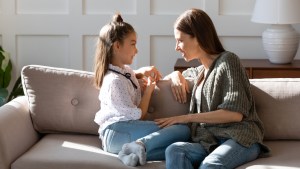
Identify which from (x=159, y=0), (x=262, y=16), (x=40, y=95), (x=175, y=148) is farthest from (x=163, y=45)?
(x=175, y=148)

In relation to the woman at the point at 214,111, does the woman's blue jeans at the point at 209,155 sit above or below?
below

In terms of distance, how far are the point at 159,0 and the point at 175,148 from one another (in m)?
2.21

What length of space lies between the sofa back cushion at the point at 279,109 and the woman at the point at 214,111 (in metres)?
0.12

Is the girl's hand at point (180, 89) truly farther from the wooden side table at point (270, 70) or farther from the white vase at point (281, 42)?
the white vase at point (281, 42)

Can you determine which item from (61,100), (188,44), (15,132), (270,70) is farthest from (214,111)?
(270,70)

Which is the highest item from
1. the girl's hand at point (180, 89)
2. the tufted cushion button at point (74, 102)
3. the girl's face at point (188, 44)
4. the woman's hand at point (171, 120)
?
the girl's face at point (188, 44)

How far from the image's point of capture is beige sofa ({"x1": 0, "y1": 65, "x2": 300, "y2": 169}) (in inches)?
118

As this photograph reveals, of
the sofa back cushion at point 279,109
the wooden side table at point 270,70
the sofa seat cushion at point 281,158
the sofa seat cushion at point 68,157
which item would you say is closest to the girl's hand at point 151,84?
the sofa seat cushion at point 68,157

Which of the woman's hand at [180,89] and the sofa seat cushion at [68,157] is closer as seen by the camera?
the sofa seat cushion at [68,157]

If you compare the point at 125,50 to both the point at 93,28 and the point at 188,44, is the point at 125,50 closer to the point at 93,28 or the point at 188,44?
the point at 188,44

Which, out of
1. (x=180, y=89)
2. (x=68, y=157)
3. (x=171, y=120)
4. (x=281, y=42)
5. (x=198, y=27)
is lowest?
(x=68, y=157)

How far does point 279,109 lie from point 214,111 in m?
0.36

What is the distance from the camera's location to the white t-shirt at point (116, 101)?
3137 millimetres

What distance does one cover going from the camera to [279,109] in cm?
322
